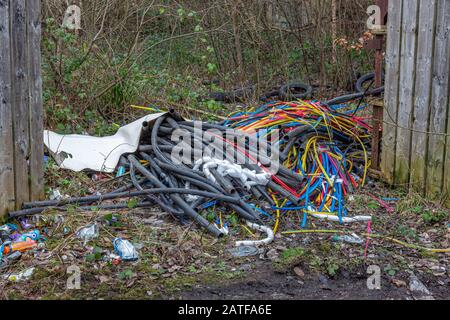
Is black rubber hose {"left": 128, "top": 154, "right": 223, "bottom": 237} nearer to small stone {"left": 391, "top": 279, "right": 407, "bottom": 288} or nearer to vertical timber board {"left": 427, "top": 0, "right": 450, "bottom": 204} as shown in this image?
small stone {"left": 391, "top": 279, "right": 407, "bottom": 288}

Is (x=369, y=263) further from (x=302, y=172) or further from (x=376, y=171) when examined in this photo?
(x=376, y=171)

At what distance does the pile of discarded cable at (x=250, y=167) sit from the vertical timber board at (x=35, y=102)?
23 cm

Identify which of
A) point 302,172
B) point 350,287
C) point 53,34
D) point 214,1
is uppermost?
point 214,1

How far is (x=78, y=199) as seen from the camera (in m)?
5.02

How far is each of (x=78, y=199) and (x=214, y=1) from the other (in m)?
6.12

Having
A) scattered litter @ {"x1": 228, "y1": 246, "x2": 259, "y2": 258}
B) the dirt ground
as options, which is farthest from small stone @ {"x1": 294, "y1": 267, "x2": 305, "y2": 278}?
scattered litter @ {"x1": 228, "y1": 246, "x2": 259, "y2": 258}

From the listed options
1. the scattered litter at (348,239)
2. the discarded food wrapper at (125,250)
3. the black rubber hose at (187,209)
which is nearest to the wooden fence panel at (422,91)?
the scattered litter at (348,239)

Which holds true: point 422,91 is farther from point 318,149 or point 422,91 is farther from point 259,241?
point 259,241

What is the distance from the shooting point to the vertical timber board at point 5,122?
180 inches

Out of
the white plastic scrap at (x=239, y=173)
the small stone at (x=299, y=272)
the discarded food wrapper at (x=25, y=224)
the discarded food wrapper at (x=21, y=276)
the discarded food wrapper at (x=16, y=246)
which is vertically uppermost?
the white plastic scrap at (x=239, y=173)

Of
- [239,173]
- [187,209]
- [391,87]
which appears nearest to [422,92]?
[391,87]

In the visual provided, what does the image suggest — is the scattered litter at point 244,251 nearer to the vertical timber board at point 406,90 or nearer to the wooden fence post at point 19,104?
the wooden fence post at point 19,104

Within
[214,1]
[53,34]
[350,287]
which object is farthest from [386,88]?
[214,1]
